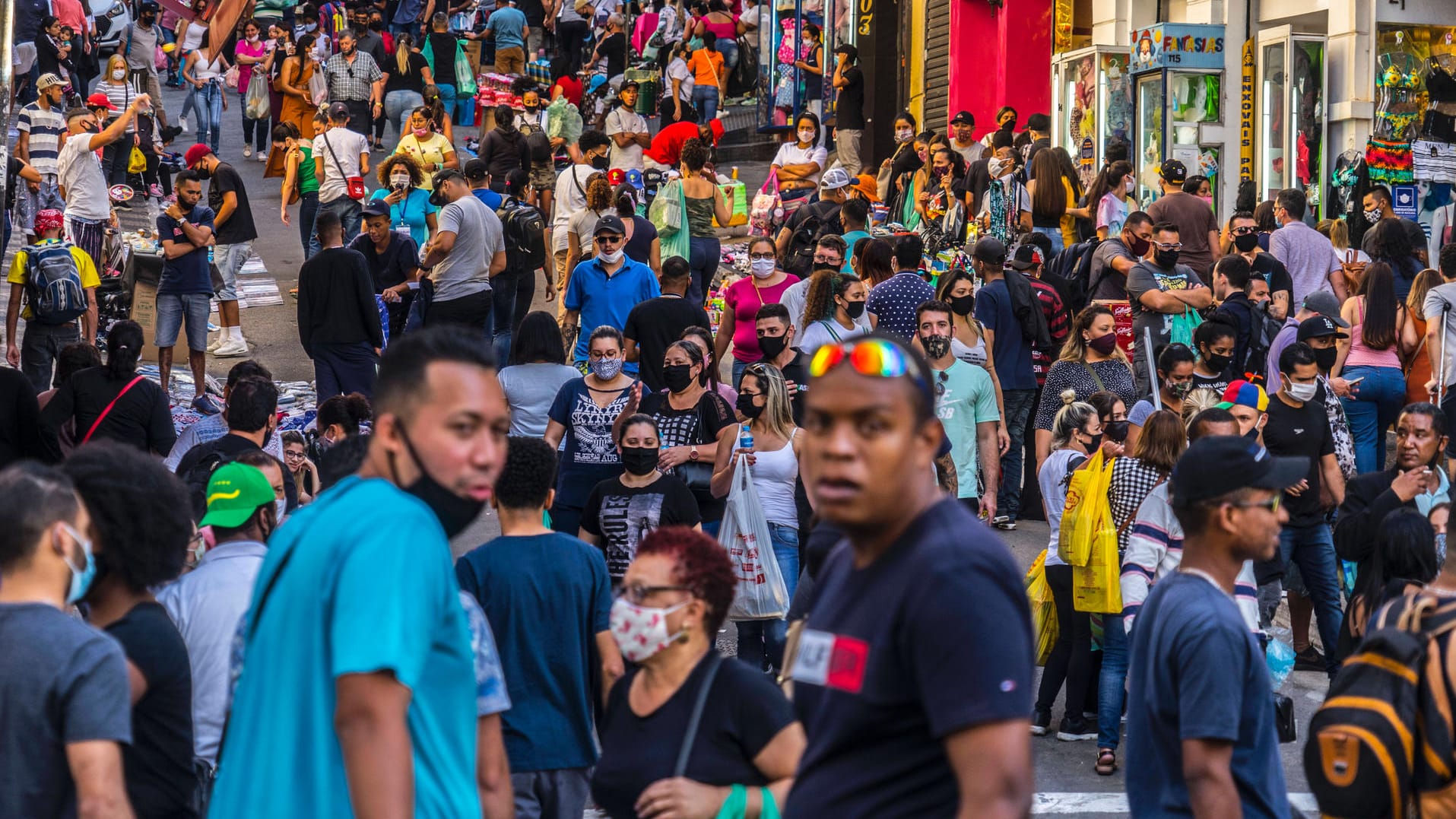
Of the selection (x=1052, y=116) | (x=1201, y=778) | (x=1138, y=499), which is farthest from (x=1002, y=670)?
(x=1052, y=116)

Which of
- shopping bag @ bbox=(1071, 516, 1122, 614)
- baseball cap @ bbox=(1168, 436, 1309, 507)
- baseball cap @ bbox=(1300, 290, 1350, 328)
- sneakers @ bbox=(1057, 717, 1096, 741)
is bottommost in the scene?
sneakers @ bbox=(1057, 717, 1096, 741)

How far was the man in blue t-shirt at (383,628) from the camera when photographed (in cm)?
285

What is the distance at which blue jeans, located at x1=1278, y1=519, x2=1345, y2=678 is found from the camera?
9.01 metres

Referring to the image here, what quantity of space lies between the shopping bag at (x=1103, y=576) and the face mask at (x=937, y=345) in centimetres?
255

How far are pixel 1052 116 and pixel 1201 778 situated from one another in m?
18.9

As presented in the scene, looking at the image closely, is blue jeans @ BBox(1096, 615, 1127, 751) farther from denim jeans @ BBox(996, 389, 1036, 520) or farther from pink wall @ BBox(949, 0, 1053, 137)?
pink wall @ BBox(949, 0, 1053, 137)

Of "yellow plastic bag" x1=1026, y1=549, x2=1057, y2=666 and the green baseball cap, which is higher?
the green baseball cap

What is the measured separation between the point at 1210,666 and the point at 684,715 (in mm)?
1226

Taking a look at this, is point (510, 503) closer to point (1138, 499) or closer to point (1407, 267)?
point (1138, 499)

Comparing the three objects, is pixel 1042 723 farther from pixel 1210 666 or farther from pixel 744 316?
pixel 1210 666

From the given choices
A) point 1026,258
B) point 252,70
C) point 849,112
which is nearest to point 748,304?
point 1026,258

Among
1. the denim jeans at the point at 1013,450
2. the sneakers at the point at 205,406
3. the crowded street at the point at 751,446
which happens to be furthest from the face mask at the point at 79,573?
the denim jeans at the point at 1013,450

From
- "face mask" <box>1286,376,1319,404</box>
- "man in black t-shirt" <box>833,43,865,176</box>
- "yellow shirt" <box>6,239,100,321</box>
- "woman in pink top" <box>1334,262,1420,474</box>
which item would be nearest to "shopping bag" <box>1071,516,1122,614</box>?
"face mask" <box>1286,376,1319,404</box>

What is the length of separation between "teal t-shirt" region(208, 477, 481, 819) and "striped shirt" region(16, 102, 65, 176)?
14.7m
